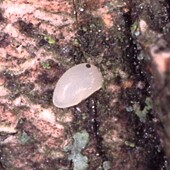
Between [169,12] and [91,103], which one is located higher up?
[169,12]

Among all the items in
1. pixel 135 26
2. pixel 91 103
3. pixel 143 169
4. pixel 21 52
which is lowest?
pixel 143 169

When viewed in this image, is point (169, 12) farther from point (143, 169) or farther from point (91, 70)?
point (143, 169)

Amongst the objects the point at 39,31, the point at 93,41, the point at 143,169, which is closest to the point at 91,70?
the point at 93,41

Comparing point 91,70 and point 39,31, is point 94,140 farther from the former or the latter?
point 39,31

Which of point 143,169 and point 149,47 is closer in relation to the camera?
point 149,47
